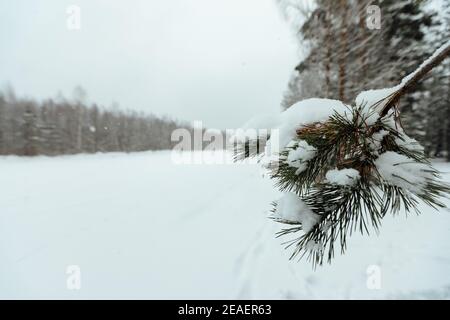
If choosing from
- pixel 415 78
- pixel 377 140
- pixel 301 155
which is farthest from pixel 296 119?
pixel 415 78

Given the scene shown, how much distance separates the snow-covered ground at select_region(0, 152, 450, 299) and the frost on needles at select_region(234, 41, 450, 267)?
8.65ft

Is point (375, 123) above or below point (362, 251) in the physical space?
above

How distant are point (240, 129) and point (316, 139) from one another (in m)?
0.26

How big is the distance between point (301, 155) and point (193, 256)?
3.76 meters

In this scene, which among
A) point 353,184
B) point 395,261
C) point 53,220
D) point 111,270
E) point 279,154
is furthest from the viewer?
point 53,220

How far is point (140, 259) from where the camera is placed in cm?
387

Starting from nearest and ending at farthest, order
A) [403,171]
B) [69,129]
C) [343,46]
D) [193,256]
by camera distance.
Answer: [403,171] → [193,256] → [343,46] → [69,129]

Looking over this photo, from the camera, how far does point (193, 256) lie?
3.93 m

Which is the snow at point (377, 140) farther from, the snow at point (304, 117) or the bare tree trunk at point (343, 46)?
the bare tree trunk at point (343, 46)

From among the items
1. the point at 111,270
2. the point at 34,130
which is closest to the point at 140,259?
the point at 111,270

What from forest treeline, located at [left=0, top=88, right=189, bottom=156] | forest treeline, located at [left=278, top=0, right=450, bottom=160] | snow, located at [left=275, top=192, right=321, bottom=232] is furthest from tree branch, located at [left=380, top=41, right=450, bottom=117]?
forest treeline, located at [left=0, top=88, right=189, bottom=156]

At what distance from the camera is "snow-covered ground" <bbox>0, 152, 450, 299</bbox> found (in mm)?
2967

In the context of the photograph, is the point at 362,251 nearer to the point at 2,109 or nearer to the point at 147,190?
the point at 147,190

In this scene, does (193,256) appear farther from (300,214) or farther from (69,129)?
(69,129)
